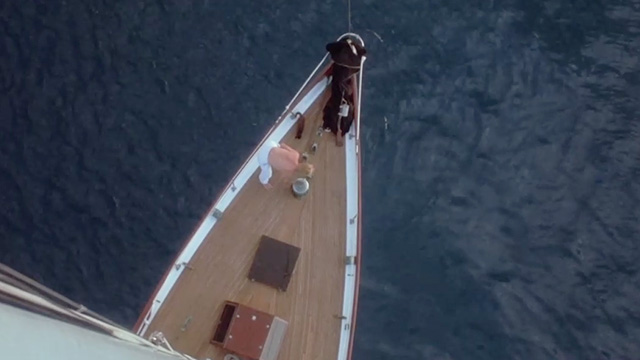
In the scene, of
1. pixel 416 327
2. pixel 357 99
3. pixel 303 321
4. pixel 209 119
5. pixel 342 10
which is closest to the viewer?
pixel 303 321

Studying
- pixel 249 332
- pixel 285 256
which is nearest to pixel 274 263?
pixel 285 256

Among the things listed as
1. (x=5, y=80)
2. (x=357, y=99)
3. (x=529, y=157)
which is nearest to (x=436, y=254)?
(x=529, y=157)

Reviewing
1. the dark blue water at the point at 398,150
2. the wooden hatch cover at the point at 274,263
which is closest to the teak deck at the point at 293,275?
the wooden hatch cover at the point at 274,263

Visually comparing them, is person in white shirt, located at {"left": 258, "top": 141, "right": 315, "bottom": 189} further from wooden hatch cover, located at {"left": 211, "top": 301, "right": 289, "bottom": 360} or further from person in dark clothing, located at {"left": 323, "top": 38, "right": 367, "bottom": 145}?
wooden hatch cover, located at {"left": 211, "top": 301, "right": 289, "bottom": 360}

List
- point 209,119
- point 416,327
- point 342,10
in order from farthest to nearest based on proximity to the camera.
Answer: point 342,10, point 209,119, point 416,327

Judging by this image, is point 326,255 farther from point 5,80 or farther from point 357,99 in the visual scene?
point 5,80

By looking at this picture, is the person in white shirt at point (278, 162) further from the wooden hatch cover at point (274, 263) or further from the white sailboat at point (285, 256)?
the wooden hatch cover at point (274, 263)
